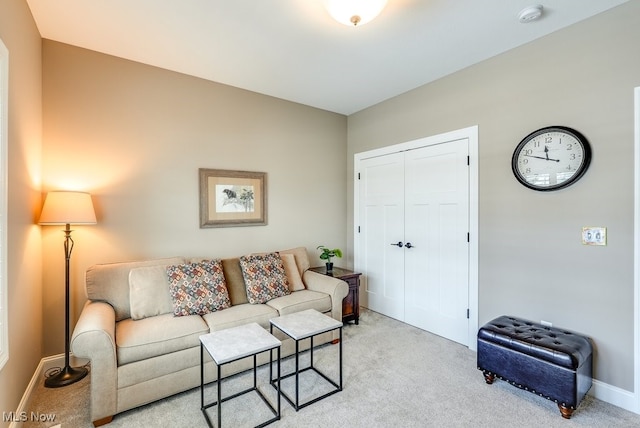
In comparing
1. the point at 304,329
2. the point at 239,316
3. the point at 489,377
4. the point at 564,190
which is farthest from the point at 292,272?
the point at 564,190

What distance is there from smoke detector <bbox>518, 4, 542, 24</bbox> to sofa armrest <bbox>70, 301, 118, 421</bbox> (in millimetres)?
3617

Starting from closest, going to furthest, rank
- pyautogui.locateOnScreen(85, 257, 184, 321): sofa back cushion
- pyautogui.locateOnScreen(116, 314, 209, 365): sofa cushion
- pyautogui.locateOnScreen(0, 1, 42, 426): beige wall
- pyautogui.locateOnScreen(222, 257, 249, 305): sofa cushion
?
pyautogui.locateOnScreen(0, 1, 42, 426): beige wall → pyautogui.locateOnScreen(116, 314, 209, 365): sofa cushion → pyautogui.locateOnScreen(85, 257, 184, 321): sofa back cushion → pyautogui.locateOnScreen(222, 257, 249, 305): sofa cushion

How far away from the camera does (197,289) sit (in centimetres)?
266

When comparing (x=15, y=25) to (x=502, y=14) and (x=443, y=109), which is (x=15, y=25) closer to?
(x=502, y=14)

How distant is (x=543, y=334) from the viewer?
2.28 meters

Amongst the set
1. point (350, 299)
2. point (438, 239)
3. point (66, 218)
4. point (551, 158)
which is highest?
point (551, 158)

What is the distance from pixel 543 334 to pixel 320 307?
6.08ft

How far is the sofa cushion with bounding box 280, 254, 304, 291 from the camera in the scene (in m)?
3.35

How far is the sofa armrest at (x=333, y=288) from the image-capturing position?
3172 mm

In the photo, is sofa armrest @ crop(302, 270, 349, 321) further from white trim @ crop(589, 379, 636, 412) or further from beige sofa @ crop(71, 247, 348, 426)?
white trim @ crop(589, 379, 636, 412)

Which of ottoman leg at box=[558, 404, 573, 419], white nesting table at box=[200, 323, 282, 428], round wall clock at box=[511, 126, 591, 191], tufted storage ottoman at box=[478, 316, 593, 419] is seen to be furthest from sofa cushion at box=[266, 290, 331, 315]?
round wall clock at box=[511, 126, 591, 191]

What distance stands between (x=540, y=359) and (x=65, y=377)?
139 inches

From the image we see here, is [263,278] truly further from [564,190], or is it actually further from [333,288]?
[564,190]

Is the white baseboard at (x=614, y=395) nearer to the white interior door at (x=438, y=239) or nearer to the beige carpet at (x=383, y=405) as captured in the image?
the beige carpet at (x=383, y=405)
